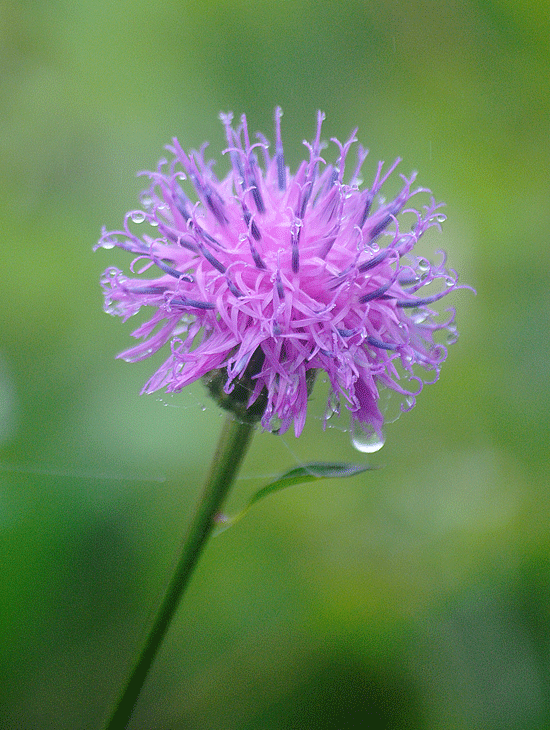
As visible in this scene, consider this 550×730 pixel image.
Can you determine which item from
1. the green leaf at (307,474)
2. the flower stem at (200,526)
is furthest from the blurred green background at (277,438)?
the green leaf at (307,474)

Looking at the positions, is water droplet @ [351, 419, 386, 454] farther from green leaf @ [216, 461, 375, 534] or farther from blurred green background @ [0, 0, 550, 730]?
blurred green background @ [0, 0, 550, 730]

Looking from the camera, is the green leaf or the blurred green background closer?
the green leaf

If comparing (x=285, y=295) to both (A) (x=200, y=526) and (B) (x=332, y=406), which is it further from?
(A) (x=200, y=526)

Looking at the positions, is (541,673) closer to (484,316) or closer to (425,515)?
(425,515)

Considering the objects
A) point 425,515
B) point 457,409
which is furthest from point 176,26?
point 425,515

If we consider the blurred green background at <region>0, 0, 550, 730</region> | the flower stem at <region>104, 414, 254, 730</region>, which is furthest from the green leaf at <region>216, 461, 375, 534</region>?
the blurred green background at <region>0, 0, 550, 730</region>

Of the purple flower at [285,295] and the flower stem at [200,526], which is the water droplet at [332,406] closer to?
the purple flower at [285,295]

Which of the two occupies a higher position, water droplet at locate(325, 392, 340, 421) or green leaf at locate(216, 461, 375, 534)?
water droplet at locate(325, 392, 340, 421)
